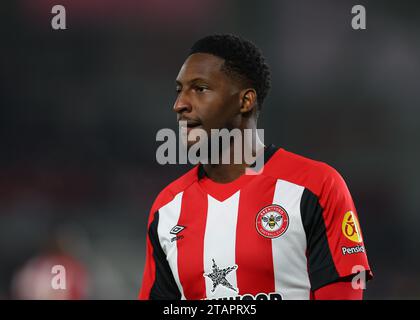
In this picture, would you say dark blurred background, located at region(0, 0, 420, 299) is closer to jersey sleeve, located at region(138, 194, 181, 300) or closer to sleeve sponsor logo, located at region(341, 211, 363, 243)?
jersey sleeve, located at region(138, 194, 181, 300)

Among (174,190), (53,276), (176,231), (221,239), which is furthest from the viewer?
(53,276)

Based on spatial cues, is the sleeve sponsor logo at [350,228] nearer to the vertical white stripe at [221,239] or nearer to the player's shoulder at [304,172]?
the player's shoulder at [304,172]

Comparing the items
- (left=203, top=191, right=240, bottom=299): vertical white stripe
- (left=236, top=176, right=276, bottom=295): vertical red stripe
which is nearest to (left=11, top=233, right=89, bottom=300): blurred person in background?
(left=203, top=191, right=240, bottom=299): vertical white stripe

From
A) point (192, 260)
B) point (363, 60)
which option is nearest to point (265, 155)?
point (192, 260)

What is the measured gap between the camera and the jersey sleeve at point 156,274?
105 inches

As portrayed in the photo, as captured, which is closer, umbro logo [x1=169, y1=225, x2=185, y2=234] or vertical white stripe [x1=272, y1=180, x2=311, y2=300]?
vertical white stripe [x1=272, y1=180, x2=311, y2=300]

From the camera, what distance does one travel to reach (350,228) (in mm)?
2439

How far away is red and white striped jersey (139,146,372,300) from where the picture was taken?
7.96 ft

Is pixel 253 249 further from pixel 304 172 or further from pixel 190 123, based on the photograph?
pixel 190 123

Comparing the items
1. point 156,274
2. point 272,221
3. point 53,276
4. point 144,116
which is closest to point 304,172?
point 272,221

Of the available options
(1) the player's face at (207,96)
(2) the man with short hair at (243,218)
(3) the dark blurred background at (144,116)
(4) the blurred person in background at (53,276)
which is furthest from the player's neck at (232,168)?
(3) the dark blurred background at (144,116)

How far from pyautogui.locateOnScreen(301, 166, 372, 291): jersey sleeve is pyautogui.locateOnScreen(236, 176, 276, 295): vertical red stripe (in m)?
0.15

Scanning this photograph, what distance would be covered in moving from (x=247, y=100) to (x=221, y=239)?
22.1 inches

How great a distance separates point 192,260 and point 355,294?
61cm
